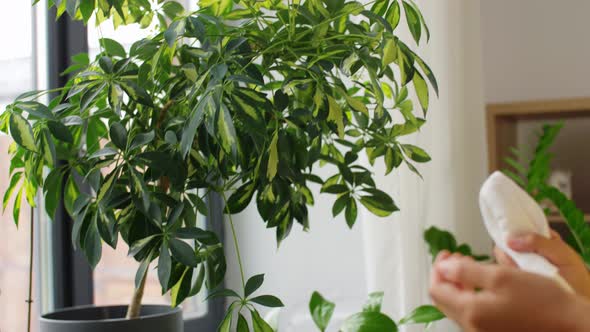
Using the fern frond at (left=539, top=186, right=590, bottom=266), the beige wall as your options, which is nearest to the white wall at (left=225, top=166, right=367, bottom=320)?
the fern frond at (left=539, top=186, right=590, bottom=266)

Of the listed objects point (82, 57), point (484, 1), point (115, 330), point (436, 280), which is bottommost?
point (115, 330)

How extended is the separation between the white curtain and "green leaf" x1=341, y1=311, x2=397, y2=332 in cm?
69

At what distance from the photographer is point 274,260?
2.66 meters

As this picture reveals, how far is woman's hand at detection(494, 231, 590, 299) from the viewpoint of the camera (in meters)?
0.72

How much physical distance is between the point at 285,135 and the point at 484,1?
2.06 m

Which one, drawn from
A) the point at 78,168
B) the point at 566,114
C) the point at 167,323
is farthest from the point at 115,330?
the point at 566,114

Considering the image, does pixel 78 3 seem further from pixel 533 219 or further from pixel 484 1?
pixel 484 1

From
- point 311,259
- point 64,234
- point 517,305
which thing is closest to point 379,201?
point 517,305

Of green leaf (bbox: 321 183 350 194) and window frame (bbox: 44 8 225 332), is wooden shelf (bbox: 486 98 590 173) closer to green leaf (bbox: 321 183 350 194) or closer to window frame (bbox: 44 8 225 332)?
window frame (bbox: 44 8 225 332)

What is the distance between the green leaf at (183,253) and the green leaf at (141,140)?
0.46 ft

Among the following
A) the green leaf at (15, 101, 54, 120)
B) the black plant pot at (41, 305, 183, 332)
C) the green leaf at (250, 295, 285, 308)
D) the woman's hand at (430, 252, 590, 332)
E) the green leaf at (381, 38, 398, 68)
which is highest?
the green leaf at (381, 38, 398, 68)

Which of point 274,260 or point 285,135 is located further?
point 274,260

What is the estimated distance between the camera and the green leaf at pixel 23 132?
42.8 inches

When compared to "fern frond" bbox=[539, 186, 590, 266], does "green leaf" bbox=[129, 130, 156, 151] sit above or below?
above
